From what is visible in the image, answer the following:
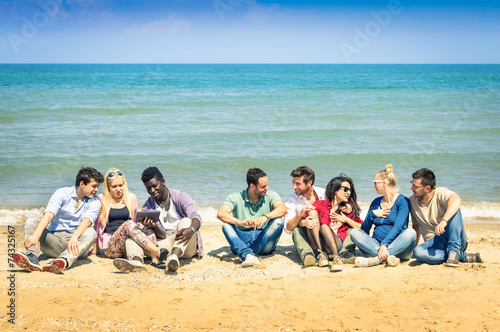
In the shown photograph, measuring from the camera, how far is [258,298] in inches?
193

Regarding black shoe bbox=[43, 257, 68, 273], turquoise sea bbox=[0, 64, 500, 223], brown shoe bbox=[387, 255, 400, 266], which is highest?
turquoise sea bbox=[0, 64, 500, 223]

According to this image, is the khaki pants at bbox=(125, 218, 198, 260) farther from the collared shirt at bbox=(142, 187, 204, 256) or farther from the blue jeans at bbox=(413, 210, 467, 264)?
the blue jeans at bbox=(413, 210, 467, 264)

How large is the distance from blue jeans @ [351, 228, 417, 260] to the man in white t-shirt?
129 millimetres

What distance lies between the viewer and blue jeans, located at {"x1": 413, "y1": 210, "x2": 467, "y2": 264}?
557cm

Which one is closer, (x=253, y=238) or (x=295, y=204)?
(x=253, y=238)

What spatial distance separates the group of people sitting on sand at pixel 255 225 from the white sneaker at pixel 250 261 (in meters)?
0.01

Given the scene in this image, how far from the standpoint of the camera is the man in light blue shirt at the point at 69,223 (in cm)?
557

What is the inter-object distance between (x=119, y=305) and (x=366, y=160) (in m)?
10.00

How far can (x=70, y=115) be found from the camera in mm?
21250

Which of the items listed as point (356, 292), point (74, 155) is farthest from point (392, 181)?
point (74, 155)

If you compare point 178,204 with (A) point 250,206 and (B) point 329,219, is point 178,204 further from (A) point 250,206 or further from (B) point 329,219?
(B) point 329,219

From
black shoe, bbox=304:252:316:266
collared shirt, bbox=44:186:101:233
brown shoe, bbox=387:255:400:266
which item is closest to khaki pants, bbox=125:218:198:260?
collared shirt, bbox=44:186:101:233

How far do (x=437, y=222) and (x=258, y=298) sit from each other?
8.18ft

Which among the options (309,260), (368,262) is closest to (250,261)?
(309,260)
